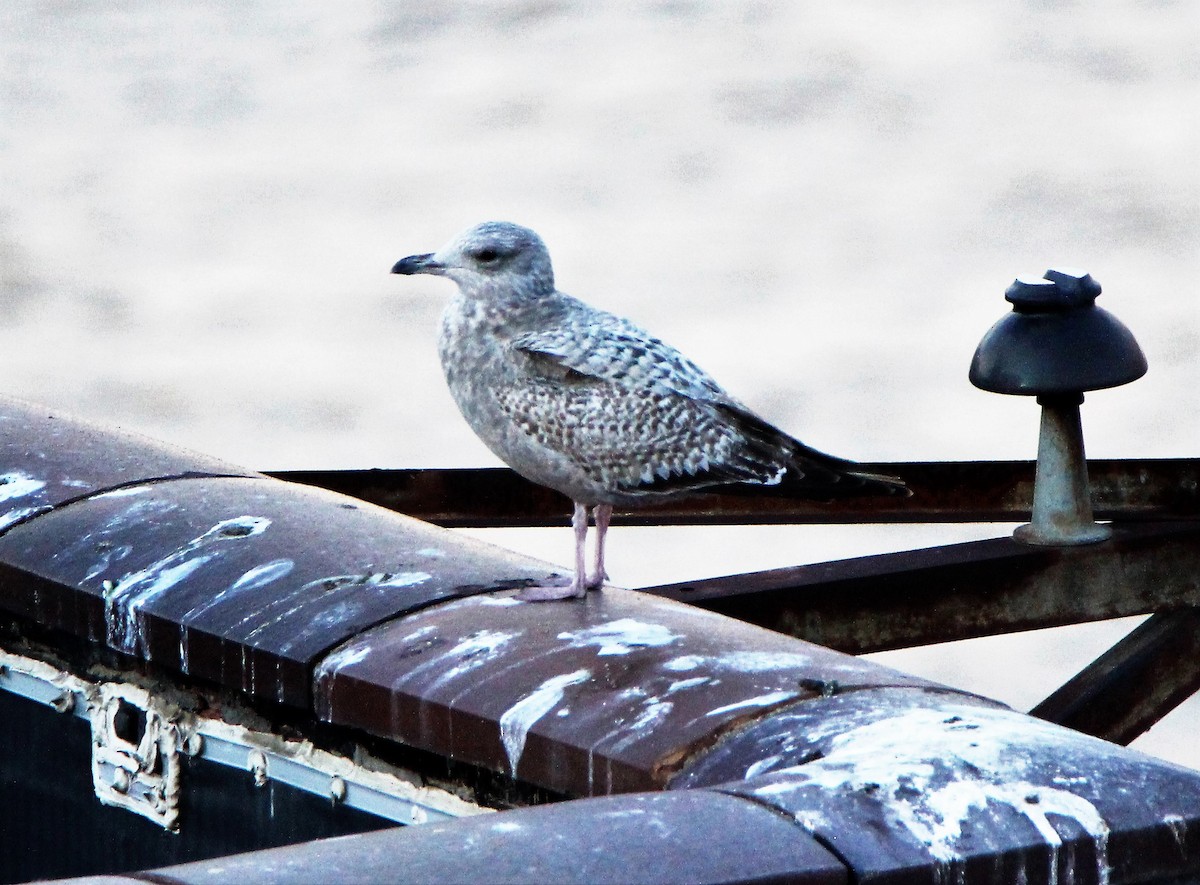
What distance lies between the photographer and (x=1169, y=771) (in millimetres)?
2549

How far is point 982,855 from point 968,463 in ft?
10.5

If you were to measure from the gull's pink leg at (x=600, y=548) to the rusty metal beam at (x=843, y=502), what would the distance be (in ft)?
1.88

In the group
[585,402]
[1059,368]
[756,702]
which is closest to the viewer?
[756,702]

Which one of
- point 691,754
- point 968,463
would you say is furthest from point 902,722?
point 968,463

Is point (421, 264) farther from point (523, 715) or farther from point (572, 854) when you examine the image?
point (572, 854)

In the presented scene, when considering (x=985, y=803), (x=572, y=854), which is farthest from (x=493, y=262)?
(x=572, y=854)

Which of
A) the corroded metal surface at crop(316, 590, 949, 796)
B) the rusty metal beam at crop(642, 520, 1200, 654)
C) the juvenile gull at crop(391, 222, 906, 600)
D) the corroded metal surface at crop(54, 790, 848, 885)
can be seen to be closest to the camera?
the corroded metal surface at crop(54, 790, 848, 885)

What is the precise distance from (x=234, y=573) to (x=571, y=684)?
0.74 metres

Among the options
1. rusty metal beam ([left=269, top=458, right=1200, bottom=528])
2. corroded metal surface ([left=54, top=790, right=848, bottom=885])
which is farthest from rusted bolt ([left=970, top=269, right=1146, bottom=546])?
corroded metal surface ([left=54, top=790, right=848, bottom=885])

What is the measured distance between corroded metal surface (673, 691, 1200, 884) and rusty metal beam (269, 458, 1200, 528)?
104 inches

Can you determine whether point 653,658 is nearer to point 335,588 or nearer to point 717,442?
point 335,588

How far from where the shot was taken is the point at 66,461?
3.94 m

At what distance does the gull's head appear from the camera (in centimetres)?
447

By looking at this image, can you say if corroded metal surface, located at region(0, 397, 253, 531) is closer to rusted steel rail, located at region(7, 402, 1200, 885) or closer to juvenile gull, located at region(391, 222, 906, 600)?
rusted steel rail, located at region(7, 402, 1200, 885)
